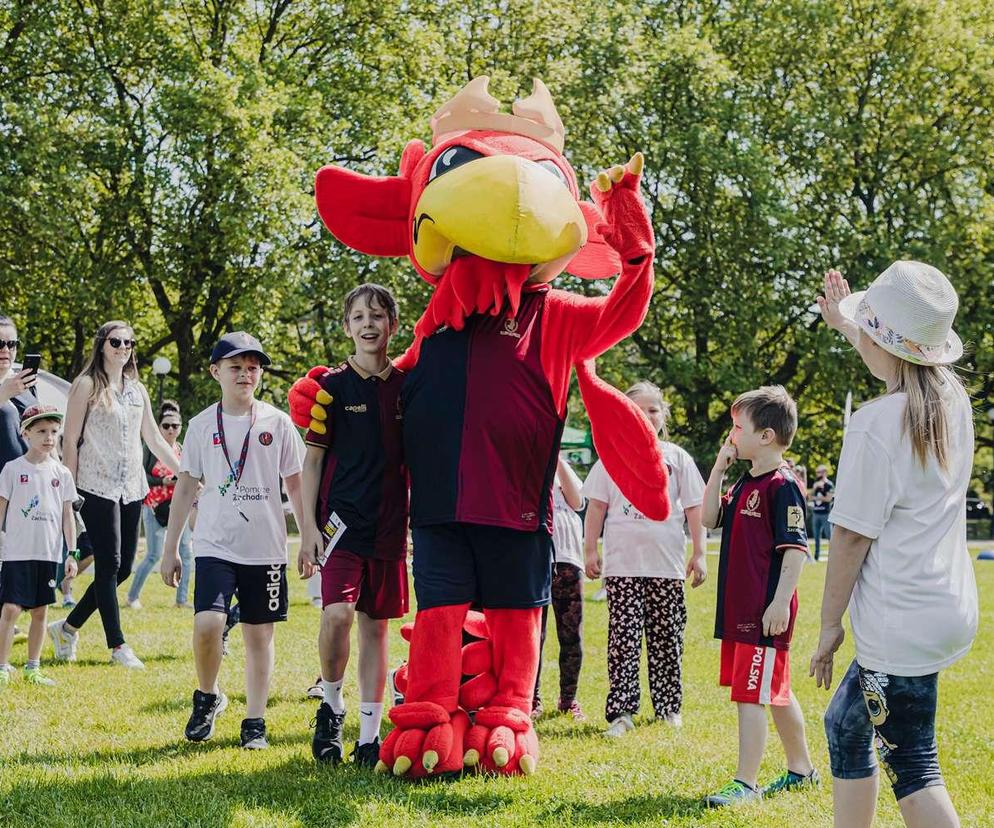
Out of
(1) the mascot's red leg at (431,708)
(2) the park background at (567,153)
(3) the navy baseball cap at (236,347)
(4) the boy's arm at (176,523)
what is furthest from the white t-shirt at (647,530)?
(2) the park background at (567,153)

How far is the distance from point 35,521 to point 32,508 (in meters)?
0.09

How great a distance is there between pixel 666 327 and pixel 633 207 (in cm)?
2426

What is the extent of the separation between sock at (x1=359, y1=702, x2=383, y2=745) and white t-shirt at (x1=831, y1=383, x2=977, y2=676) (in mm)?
2556

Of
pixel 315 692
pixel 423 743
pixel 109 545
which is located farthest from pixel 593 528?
pixel 109 545

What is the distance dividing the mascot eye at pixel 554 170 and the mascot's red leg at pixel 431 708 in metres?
1.99

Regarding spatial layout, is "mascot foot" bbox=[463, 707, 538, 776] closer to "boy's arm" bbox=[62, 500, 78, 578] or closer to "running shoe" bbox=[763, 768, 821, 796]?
"running shoe" bbox=[763, 768, 821, 796]

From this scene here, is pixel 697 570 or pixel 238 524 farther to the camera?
pixel 697 570

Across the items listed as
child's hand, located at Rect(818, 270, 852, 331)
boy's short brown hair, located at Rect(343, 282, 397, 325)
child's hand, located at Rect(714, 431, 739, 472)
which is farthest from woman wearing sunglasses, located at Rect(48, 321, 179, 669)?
child's hand, located at Rect(818, 270, 852, 331)

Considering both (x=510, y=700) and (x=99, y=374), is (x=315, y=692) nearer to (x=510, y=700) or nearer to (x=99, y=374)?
(x=510, y=700)

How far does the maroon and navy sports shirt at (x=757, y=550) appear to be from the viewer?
16.1ft

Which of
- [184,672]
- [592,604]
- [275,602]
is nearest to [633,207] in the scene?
[275,602]

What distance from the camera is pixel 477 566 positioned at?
5.14m

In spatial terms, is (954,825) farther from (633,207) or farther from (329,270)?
(329,270)

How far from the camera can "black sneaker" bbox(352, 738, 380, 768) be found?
17.0ft
